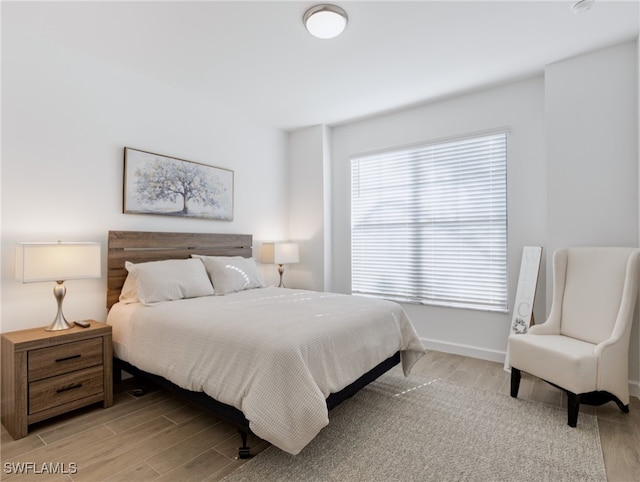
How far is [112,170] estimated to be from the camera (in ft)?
9.96

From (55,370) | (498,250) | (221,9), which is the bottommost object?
(55,370)

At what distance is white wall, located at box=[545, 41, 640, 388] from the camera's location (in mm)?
2736

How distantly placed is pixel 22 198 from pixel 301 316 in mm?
2228

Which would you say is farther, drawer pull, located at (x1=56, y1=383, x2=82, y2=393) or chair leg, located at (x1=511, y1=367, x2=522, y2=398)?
chair leg, located at (x1=511, y1=367, x2=522, y2=398)

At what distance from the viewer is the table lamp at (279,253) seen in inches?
169

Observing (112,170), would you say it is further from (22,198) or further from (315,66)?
(315,66)

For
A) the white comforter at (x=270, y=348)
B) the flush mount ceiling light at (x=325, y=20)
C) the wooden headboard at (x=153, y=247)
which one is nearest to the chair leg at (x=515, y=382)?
the white comforter at (x=270, y=348)

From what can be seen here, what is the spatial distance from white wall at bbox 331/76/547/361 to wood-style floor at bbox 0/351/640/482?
93cm

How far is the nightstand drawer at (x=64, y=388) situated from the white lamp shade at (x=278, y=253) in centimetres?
218

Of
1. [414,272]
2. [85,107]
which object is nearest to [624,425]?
[414,272]

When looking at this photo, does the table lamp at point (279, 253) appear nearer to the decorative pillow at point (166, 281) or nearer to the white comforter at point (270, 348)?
the decorative pillow at point (166, 281)

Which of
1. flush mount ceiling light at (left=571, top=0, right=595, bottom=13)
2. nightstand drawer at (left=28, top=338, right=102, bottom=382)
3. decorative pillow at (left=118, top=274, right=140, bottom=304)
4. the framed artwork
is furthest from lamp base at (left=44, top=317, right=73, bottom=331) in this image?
flush mount ceiling light at (left=571, top=0, right=595, bottom=13)

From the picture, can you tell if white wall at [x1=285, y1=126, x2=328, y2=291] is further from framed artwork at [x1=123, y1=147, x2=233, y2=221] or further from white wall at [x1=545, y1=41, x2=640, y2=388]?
white wall at [x1=545, y1=41, x2=640, y2=388]

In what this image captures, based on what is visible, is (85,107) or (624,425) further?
(85,107)
